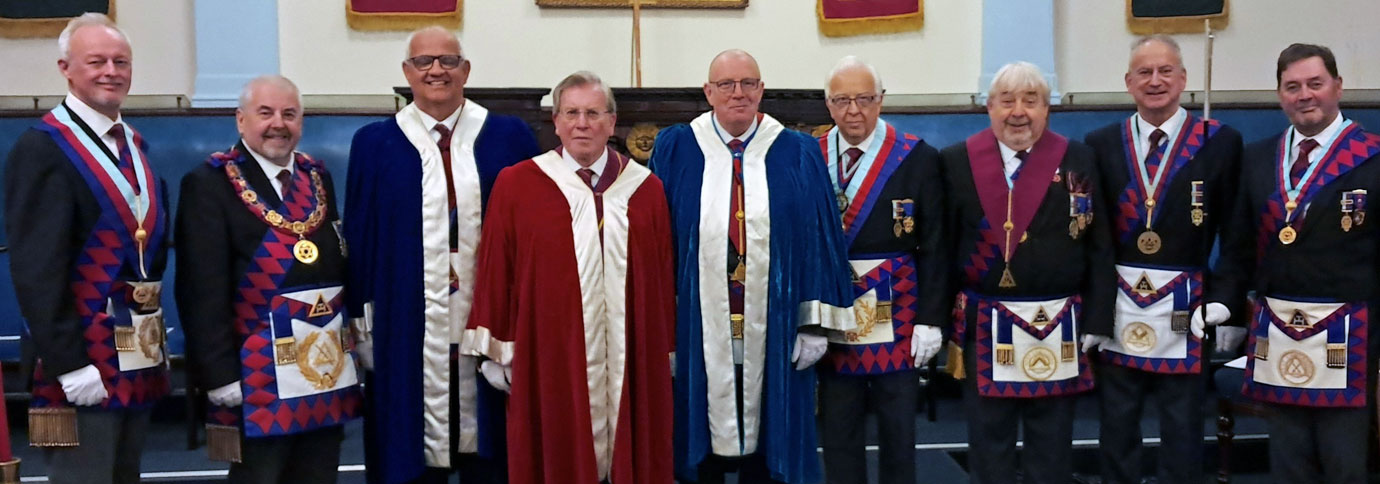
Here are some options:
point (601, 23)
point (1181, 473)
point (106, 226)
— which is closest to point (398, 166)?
point (106, 226)

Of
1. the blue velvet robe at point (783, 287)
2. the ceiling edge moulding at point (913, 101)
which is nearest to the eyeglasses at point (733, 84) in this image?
the blue velvet robe at point (783, 287)

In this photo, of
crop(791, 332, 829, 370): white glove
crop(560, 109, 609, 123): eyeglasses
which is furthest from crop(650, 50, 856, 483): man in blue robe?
crop(560, 109, 609, 123): eyeglasses

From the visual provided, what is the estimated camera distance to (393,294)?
318 centimetres

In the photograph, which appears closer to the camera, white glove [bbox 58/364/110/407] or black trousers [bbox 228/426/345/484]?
white glove [bbox 58/364/110/407]

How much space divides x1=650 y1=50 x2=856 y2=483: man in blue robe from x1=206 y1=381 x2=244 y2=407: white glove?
1.18m

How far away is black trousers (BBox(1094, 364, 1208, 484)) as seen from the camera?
133 inches

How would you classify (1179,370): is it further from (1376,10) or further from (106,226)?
(1376,10)

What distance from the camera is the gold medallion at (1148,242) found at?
3.35 m

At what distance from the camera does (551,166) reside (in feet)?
9.98

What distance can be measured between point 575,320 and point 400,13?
422cm

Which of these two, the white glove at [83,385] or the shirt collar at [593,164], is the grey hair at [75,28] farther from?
the shirt collar at [593,164]

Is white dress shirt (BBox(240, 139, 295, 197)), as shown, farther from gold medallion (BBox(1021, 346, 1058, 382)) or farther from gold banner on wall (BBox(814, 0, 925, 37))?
gold banner on wall (BBox(814, 0, 925, 37))

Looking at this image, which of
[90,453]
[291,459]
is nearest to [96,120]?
[90,453]

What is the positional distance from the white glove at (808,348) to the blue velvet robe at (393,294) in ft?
2.89
